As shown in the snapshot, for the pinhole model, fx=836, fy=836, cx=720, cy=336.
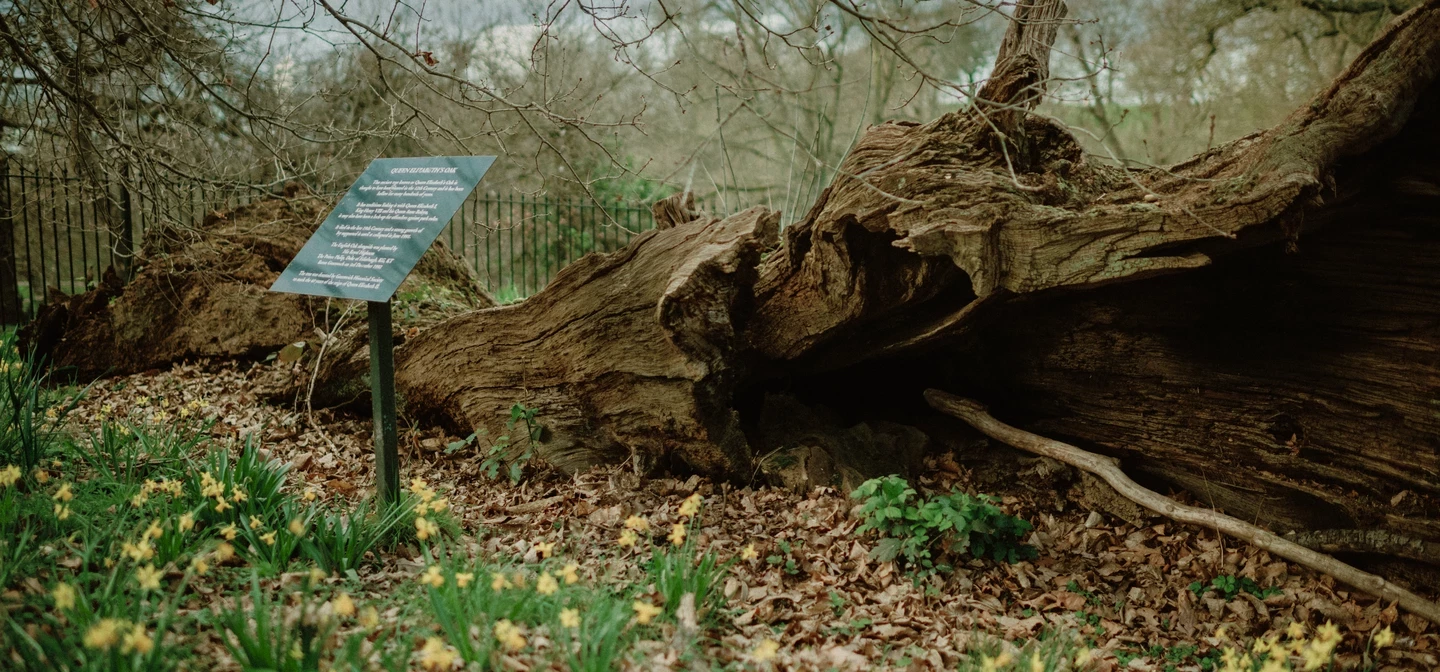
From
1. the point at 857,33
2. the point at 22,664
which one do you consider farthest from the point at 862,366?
the point at 857,33

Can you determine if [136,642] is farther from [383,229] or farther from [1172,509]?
[1172,509]

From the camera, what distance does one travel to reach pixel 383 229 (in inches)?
149

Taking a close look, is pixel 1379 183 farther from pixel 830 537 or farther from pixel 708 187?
pixel 708 187

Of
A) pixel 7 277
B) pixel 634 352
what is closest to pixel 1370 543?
pixel 634 352

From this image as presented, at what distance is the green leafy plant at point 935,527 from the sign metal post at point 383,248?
7.30 ft

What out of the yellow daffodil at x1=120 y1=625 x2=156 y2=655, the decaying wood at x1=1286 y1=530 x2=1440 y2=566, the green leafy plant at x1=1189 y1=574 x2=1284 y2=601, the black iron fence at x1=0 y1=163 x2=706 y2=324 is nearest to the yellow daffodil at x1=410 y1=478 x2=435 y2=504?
the yellow daffodil at x1=120 y1=625 x2=156 y2=655

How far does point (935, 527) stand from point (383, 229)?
9.62 ft

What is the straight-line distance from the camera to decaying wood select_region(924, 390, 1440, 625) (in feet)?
11.7

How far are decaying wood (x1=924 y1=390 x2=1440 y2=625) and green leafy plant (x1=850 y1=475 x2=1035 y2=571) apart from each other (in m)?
0.67

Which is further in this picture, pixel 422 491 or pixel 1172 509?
pixel 1172 509

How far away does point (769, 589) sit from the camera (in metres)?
3.61

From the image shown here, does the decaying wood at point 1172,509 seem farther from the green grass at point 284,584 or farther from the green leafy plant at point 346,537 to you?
the green leafy plant at point 346,537

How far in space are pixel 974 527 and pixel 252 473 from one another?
3267 mm

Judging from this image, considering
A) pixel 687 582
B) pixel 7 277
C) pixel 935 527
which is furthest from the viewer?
pixel 7 277
